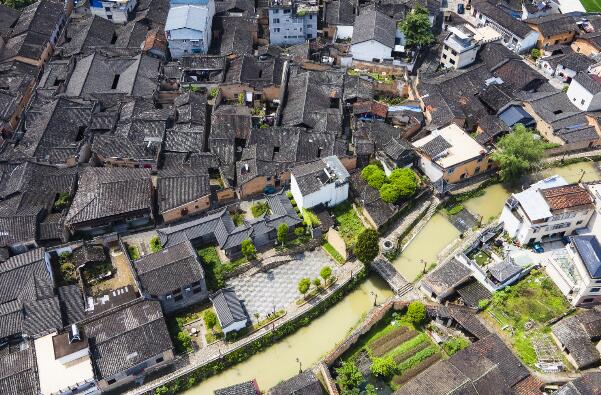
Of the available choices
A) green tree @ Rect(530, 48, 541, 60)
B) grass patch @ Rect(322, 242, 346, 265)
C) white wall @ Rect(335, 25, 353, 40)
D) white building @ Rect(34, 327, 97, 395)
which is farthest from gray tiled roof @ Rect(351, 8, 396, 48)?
white building @ Rect(34, 327, 97, 395)

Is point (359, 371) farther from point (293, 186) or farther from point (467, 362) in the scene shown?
point (293, 186)

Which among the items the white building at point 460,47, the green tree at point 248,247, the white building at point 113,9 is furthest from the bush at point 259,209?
the white building at point 113,9

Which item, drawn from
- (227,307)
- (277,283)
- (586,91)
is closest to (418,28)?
(586,91)

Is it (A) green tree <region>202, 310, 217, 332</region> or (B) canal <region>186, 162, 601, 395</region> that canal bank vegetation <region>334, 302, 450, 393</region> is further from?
(A) green tree <region>202, 310, 217, 332</region>

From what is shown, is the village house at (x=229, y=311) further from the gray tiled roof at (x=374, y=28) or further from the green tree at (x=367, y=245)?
the gray tiled roof at (x=374, y=28)

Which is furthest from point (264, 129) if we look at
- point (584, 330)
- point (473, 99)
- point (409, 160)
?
point (584, 330)

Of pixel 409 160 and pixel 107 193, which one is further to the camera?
pixel 409 160

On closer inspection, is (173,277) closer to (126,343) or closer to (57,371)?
(126,343)
